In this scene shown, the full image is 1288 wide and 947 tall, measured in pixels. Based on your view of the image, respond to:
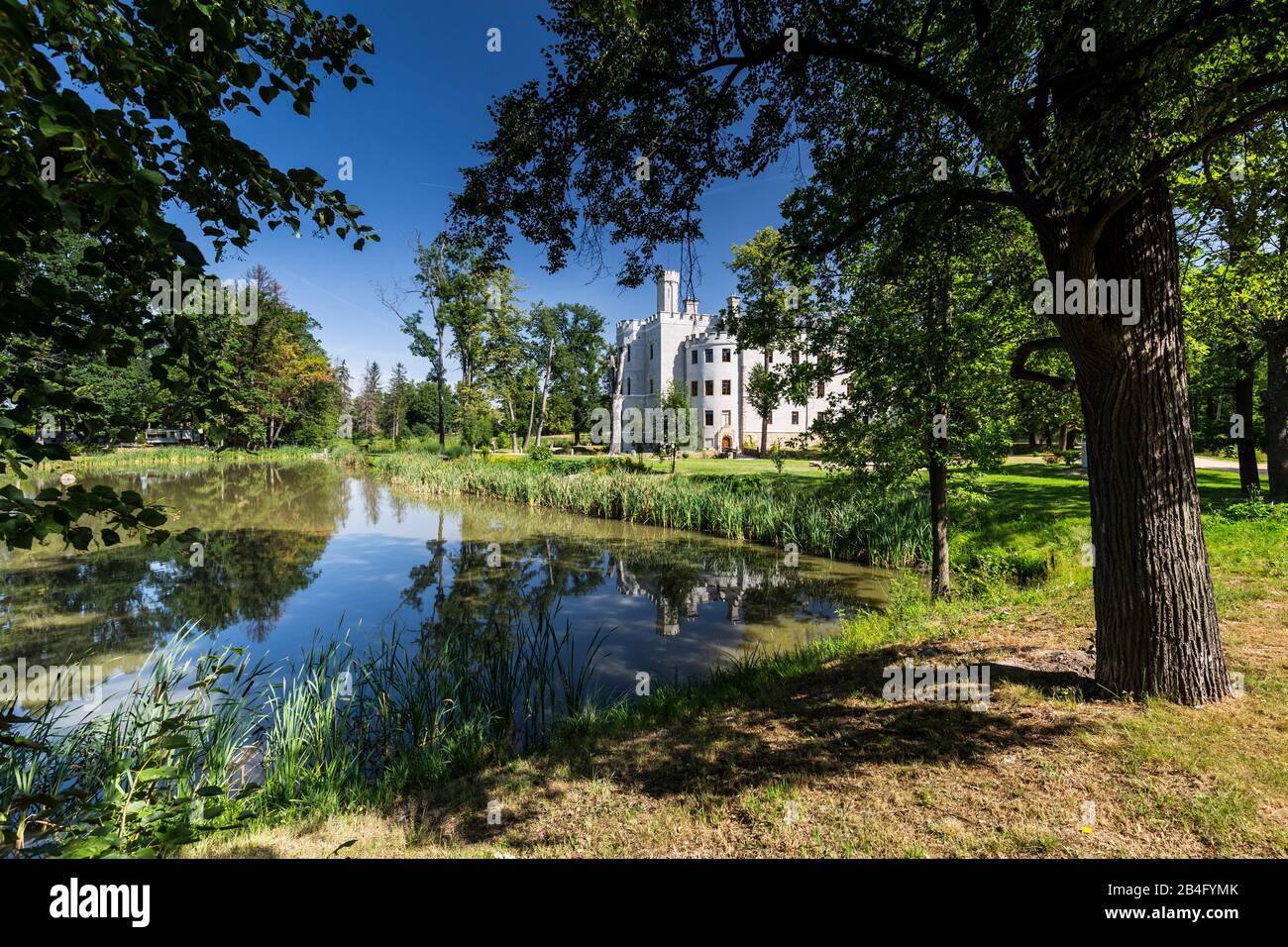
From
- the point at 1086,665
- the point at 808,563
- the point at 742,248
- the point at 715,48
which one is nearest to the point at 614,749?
the point at 1086,665

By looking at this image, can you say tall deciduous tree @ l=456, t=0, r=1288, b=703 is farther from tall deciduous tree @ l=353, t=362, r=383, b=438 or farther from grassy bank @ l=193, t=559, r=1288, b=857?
tall deciduous tree @ l=353, t=362, r=383, b=438

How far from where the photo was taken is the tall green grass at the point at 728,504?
512 inches

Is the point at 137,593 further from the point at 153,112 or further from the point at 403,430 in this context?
the point at 403,430

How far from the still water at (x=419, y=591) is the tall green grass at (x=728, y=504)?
78 centimetres

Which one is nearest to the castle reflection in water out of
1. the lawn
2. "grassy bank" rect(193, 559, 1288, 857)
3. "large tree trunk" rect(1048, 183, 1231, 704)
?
the lawn

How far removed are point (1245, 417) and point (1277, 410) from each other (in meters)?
1.64

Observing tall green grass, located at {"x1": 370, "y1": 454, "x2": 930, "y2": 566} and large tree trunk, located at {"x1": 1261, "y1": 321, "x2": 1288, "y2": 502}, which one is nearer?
large tree trunk, located at {"x1": 1261, "y1": 321, "x2": 1288, "y2": 502}

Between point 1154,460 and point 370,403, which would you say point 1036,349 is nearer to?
point 1154,460

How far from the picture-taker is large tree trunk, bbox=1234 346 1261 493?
1300cm

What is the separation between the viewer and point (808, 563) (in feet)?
42.8

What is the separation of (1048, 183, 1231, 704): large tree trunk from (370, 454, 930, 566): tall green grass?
520 centimetres

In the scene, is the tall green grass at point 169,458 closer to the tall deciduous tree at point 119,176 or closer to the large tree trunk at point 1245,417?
the tall deciduous tree at point 119,176

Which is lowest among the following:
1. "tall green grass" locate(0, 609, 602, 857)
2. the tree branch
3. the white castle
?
"tall green grass" locate(0, 609, 602, 857)

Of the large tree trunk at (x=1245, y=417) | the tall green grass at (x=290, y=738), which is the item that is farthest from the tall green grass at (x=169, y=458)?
the large tree trunk at (x=1245, y=417)
